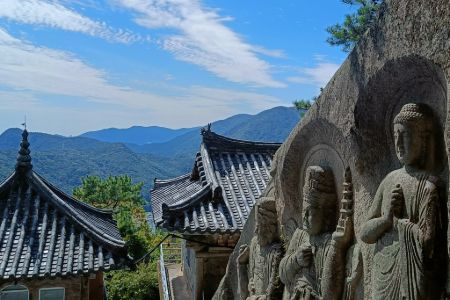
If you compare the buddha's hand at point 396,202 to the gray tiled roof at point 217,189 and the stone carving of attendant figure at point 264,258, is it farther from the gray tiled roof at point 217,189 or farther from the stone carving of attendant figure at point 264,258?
the gray tiled roof at point 217,189

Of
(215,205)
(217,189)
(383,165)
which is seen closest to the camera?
(383,165)

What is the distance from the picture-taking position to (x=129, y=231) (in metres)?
21.8

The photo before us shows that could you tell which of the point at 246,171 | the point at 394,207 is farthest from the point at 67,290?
the point at 394,207

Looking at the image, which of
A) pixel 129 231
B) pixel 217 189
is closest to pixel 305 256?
pixel 217 189

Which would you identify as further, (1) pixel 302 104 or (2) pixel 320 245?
(1) pixel 302 104

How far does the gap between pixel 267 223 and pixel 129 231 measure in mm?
17452

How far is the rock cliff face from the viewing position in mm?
2963

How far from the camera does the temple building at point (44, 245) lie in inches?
338

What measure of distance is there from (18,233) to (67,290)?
1534 millimetres

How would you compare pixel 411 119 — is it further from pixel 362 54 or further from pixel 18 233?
pixel 18 233

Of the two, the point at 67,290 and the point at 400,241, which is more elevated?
the point at 400,241

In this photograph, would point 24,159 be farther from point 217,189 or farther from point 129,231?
point 129,231

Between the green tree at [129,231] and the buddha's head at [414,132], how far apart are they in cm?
1489

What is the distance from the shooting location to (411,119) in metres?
3.07
